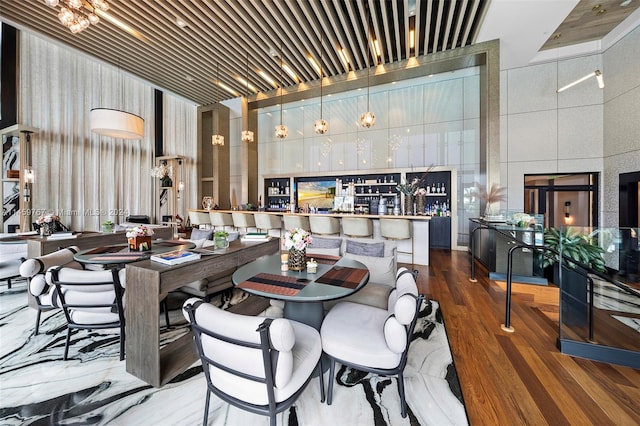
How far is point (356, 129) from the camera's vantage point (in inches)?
299

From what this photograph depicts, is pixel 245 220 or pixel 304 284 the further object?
pixel 245 220

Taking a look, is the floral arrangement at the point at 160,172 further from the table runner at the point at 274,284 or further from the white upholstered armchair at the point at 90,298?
the table runner at the point at 274,284

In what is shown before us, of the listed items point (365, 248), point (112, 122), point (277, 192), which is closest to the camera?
point (365, 248)

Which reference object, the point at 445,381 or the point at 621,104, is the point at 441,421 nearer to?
the point at 445,381

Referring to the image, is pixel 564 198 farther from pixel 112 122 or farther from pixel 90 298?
pixel 112 122

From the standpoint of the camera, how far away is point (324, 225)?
5227 mm

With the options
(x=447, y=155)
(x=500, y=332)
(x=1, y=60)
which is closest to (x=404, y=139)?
(x=447, y=155)

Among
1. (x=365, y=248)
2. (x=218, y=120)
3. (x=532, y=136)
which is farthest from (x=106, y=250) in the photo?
(x=532, y=136)

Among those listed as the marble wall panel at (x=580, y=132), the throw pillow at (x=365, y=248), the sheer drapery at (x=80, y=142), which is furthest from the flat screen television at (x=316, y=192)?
the marble wall panel at (x=580, y=132)

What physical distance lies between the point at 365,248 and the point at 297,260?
3.59ft

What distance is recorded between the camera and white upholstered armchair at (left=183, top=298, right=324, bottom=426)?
1094mm

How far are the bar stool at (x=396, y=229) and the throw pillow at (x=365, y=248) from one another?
185cm

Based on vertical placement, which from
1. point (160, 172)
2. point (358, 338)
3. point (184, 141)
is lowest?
point (358, 338)

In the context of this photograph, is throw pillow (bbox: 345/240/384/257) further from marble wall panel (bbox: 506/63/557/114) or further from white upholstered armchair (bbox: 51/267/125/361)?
marble wall panel (bbox: 506/63/557/114)
